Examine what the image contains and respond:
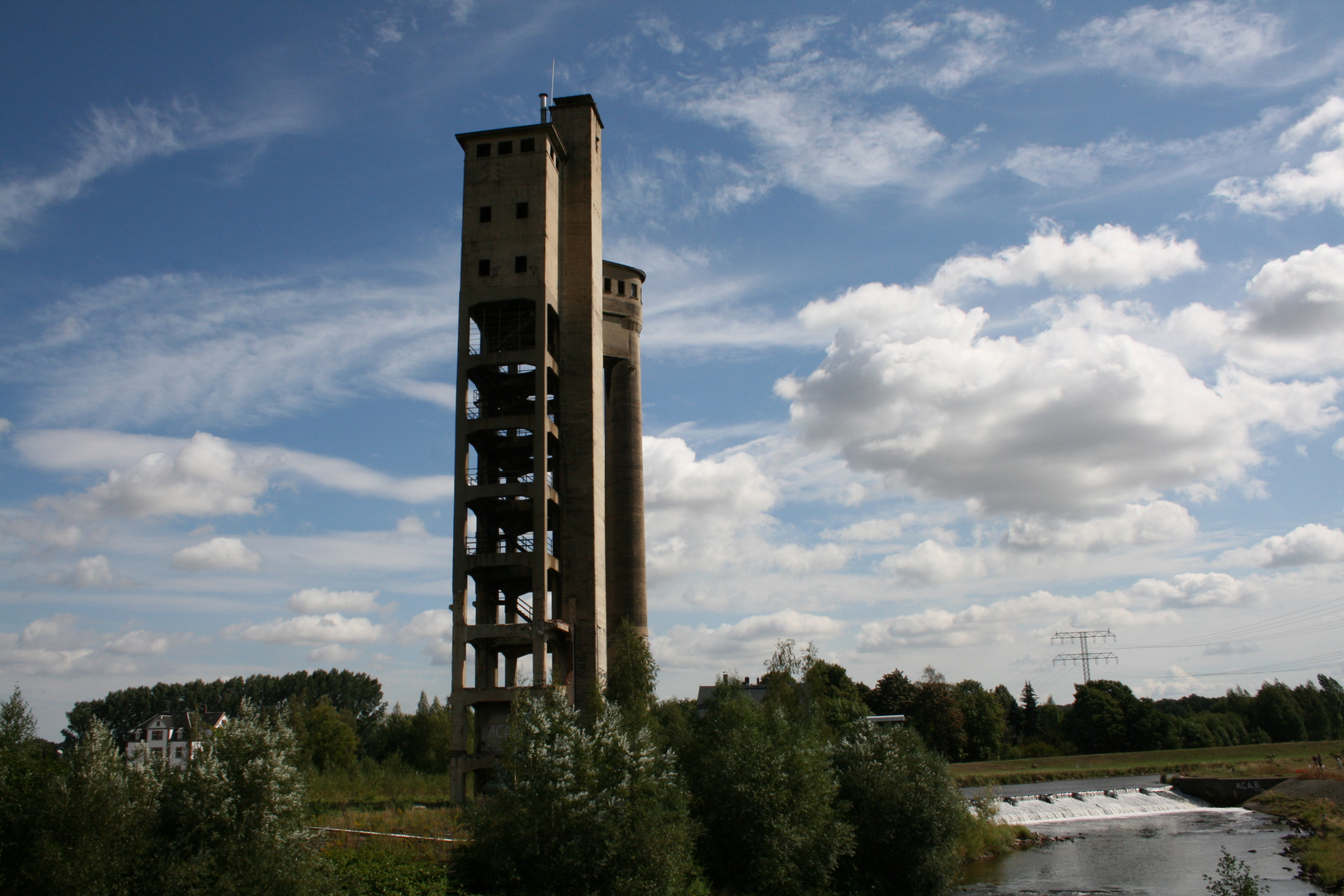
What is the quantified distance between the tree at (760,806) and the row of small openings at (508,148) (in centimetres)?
2986

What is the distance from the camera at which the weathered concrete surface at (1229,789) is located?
6612 centimetres

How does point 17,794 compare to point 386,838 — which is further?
point 386,838

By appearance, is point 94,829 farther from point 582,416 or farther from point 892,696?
point 892,696

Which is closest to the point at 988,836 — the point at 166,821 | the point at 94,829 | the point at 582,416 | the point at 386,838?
the point at 582,416

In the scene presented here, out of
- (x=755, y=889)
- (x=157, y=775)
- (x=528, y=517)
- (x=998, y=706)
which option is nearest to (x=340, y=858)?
(x=157, y=775)

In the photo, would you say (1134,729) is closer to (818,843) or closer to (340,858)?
(818,843)

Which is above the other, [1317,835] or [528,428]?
[528,428]

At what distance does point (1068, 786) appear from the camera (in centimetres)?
7575

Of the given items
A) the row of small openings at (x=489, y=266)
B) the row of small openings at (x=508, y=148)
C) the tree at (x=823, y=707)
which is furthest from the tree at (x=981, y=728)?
the row of small openings at (x=508, y=148)

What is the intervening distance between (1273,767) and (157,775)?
79.8 meters

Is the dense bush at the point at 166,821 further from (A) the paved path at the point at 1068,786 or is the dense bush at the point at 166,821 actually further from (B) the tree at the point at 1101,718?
(B) the tree at the point at 1101,718

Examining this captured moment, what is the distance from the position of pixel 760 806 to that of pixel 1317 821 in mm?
39684

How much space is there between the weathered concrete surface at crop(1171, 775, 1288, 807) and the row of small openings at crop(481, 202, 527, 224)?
63.7 metres

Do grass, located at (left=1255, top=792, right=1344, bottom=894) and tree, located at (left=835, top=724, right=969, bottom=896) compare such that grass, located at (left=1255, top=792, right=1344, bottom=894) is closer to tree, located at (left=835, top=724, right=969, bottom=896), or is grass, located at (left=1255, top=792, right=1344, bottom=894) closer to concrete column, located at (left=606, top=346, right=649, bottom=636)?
tree, located at (left=835, top=724, right=969, bottom=896)
